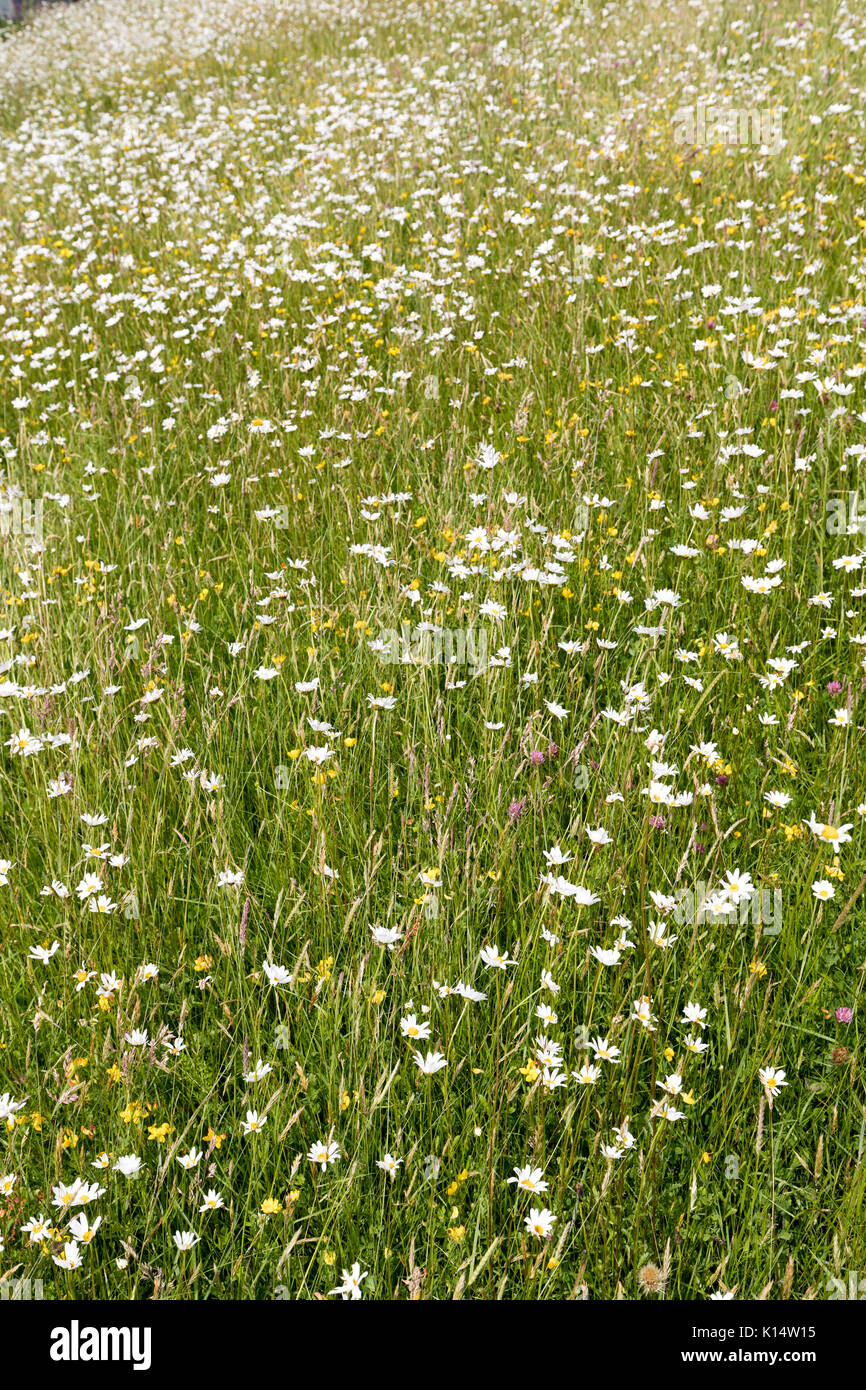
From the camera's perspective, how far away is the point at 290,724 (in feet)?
9.23

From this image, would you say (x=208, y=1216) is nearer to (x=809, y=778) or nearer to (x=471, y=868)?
(x=471, y=868)

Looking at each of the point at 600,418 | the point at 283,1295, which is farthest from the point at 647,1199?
the point at 600,418

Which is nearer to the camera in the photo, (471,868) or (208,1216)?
(208,1216)

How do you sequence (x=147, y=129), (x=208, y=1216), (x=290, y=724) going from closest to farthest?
(x=208, y=1216), (x=290, y=724), (x=147, y=129)

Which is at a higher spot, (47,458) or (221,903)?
(47,458)
